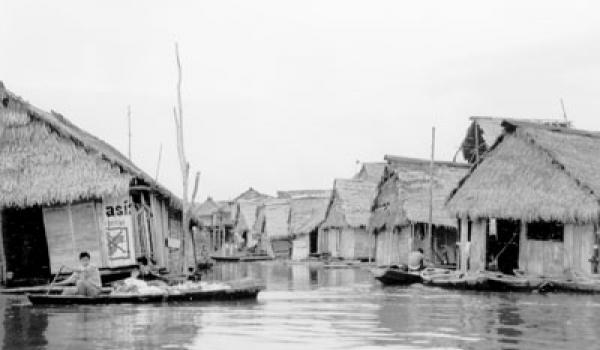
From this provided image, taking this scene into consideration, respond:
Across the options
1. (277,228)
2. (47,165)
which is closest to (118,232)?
(47,165)

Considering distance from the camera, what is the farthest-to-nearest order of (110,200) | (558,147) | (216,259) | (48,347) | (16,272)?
(216,259), (558,147), (16,272), (110,200), (48,347)

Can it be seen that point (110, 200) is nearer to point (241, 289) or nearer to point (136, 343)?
point (241, 289)

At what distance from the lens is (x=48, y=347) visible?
10656mm

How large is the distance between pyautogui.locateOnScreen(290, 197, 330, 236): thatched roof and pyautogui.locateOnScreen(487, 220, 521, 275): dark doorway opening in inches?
876

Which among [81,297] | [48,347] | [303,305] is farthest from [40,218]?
[48,347]

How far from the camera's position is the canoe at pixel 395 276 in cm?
2288

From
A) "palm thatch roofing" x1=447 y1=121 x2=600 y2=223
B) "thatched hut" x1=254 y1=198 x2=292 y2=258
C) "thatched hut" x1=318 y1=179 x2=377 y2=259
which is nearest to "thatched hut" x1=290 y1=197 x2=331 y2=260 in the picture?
"thatched hut" x1=254 y1=198 x2=292 y2=258

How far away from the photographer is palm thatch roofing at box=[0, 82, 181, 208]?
1909cm

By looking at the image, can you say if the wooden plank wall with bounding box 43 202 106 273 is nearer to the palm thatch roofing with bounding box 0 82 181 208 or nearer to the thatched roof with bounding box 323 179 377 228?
the palm thatch roofing with bounding box 0 82 181 208

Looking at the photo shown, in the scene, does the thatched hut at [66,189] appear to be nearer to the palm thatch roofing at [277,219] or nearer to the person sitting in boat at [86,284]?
the person sitting in boat at [86,284]

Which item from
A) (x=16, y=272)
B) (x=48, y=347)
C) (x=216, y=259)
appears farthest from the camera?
(x=216, y=259)

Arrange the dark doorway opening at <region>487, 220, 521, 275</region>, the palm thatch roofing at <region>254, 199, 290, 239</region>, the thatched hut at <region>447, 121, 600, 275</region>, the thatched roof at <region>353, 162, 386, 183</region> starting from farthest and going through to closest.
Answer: the thatched roof at <region>353, 162, 386, 183</region> < the palm thatch roofing at <region>254, 199, 290, 239</region> < the dark doorway opening at <region>487, 220, 521, 275</region> < the thatched hut at <region>447, 121, 600, 275</region>

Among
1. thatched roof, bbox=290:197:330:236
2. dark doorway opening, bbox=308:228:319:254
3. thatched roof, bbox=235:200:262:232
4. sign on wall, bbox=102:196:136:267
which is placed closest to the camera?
sign on wall, bbox=102:196:136:267

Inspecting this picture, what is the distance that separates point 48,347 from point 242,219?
172ft
